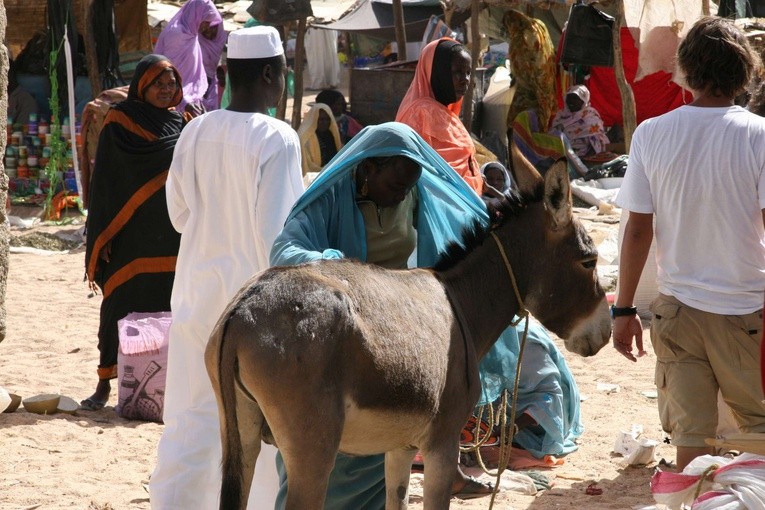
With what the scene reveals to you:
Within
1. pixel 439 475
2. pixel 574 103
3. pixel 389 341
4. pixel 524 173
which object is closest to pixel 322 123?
pixel 574 103

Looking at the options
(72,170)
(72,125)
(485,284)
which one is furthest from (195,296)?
(72,170)

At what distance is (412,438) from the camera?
311 cm

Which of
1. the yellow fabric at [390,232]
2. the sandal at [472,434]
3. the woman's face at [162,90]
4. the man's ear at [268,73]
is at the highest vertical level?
the man's ear at [268,73]

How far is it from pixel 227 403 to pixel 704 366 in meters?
1.98

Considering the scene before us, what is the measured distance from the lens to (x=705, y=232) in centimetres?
379

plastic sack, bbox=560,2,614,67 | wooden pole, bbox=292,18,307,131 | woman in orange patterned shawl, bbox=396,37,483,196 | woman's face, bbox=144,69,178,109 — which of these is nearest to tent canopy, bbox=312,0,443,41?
wooden pole, bbox=292,18,307,131

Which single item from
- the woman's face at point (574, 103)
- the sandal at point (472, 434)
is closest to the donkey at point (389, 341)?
the sandal at point (472, 434)

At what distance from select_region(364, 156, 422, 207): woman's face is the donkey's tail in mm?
1011

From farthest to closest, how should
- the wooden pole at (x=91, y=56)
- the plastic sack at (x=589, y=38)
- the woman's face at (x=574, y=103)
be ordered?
1. the woman's face at (x=574, y=103)
2. the plastic sack at (x=589, y=38)
3. the wooden pole at (x=91, y=56)

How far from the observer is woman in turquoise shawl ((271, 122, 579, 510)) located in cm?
346

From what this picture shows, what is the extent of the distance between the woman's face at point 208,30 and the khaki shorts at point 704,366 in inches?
394

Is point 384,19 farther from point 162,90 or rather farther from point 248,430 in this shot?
point 248,430

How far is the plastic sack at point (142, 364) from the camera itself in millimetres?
6270

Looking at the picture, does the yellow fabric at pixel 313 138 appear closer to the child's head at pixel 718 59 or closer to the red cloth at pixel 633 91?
the red cloth at pixel 633 91
